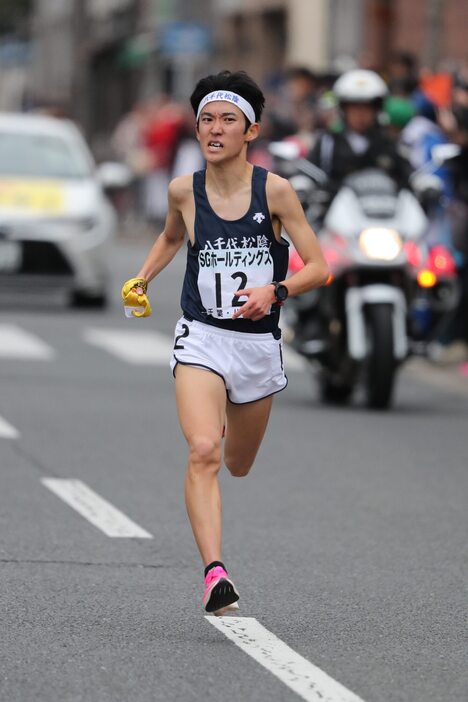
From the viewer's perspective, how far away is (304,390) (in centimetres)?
1587

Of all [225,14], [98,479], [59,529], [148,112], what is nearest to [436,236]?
[98,479]

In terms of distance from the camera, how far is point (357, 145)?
14.2 metres

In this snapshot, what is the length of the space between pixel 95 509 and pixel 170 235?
2271 millimetres

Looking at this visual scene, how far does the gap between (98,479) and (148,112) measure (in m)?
30.6

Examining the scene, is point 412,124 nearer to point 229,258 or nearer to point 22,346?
point 22,346

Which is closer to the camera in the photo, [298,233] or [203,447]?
[203,447]

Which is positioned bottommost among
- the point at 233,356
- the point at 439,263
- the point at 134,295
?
the point at 439,263

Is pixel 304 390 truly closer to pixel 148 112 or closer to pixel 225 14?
pixel 148 112

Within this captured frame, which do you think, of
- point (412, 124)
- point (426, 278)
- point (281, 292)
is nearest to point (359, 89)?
point (426, 278)

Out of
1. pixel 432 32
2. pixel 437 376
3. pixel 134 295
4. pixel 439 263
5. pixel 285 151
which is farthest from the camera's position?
pixel 432 32

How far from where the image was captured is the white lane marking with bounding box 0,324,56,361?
17.2 m

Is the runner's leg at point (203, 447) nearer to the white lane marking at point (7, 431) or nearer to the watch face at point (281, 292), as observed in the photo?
the watch face at point (281, 292)

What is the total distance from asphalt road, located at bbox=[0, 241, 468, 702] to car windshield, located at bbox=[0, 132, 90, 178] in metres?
6.45

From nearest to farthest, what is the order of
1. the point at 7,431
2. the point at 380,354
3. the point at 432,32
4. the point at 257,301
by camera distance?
1. the point at 257,301
2. the point at 7,431
3. the point at 380,354
4. the point at 432,32
